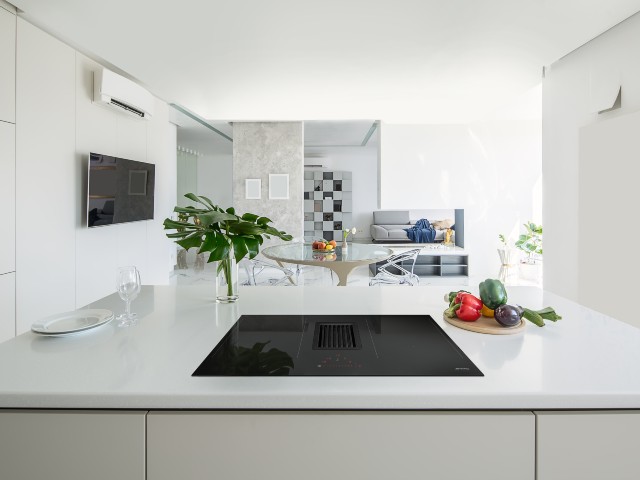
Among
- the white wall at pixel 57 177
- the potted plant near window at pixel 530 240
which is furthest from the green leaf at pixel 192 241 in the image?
the potted plant near window at pixel 530 240

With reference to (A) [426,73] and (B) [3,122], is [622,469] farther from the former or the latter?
(B) [3,122]

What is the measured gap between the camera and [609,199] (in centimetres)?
315

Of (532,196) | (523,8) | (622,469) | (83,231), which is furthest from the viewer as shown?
(532,196)

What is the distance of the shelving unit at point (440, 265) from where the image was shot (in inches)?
288

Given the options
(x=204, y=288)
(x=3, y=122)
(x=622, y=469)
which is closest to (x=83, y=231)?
(x=3, y=122)

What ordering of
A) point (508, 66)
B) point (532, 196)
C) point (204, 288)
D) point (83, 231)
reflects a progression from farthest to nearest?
point (532, 196), point (83, 231), point (508, 66), point (204, 288)

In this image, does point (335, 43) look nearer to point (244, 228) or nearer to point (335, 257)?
point (244, 228)

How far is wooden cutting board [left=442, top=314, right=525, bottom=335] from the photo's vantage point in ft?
4.37

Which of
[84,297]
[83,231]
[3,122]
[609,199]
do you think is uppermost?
[3,122]

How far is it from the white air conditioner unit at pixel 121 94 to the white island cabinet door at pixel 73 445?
3822 millimetres

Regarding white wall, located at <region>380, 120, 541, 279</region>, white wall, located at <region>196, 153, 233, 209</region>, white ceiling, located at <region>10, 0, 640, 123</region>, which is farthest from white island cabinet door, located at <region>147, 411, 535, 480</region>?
white wall, located at <region>196, 153, 233, 209</region>

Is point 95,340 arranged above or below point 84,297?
above

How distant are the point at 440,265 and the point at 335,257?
3.39 m

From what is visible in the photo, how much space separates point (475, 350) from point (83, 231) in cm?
387
